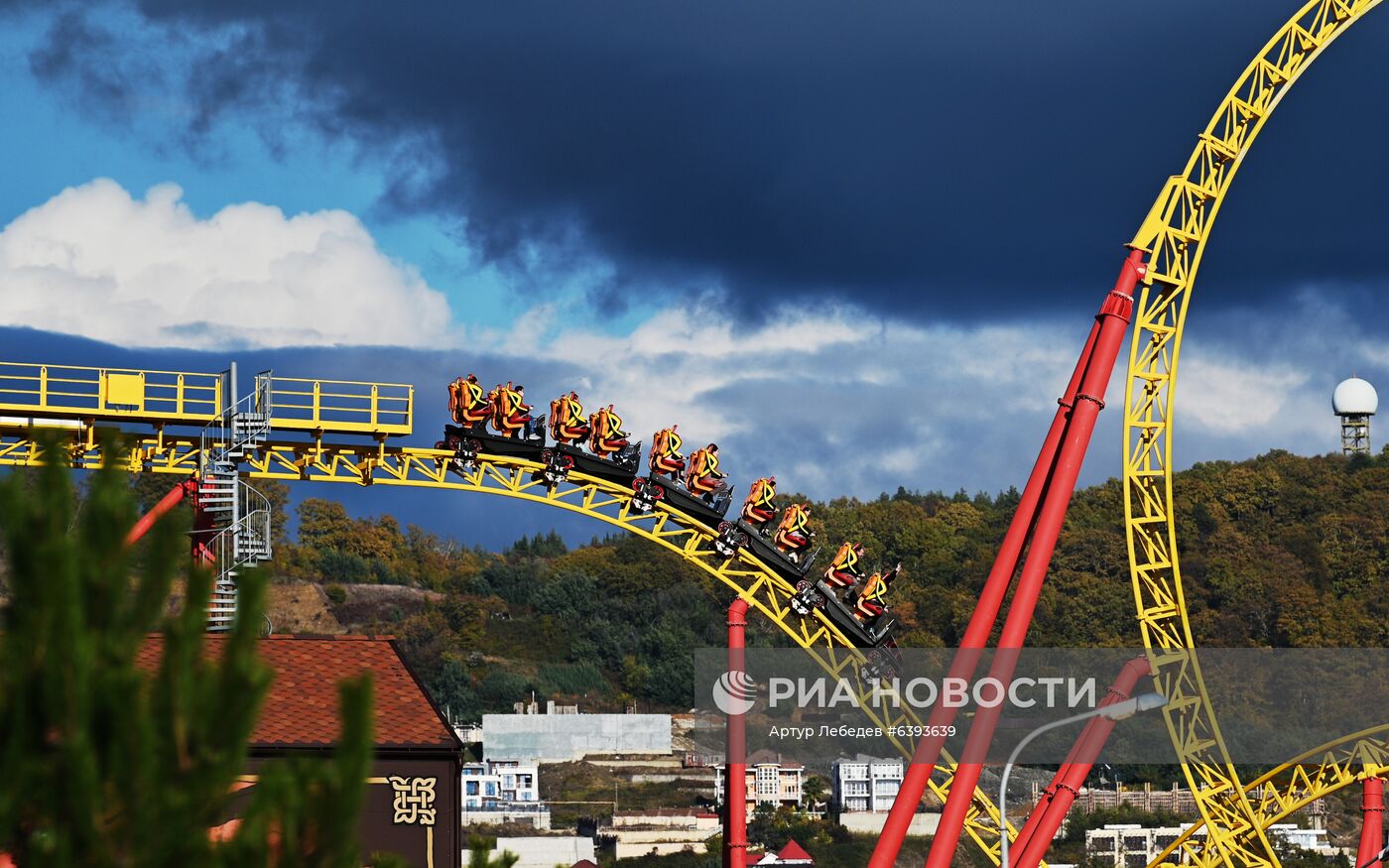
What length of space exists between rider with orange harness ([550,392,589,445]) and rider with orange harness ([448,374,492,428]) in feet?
4.00

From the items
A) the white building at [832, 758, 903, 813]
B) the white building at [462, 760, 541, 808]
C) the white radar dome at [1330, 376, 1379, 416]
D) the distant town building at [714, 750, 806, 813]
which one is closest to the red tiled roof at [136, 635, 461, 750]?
the distant town building at [714, 750, 806, 813]

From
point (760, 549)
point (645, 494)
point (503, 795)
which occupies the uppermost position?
point (645, 494)

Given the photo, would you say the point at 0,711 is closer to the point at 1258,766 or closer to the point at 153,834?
the point at 153,834

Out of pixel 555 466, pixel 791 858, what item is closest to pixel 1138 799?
pixel 791 858

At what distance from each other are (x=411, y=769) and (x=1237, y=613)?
290 ft

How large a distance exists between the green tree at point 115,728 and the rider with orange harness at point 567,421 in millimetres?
30156

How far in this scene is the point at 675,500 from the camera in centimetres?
3953

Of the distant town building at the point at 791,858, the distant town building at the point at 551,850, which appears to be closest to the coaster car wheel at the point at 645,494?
the distant town building at the point at 791,858

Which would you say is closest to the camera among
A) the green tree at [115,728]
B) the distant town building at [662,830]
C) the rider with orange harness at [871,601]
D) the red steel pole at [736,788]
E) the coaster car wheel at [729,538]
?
the green tree at [115,728]

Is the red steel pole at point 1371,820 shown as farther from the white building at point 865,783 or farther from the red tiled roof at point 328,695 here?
the white building at point 865,783

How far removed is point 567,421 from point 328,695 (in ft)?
42.3

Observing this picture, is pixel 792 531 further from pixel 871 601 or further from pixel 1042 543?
pixel 1042 543

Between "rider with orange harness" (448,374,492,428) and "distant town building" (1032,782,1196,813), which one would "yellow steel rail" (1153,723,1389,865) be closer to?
"rider with orange harness" (448,374,492,428)

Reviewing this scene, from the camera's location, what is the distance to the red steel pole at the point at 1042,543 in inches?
1025
